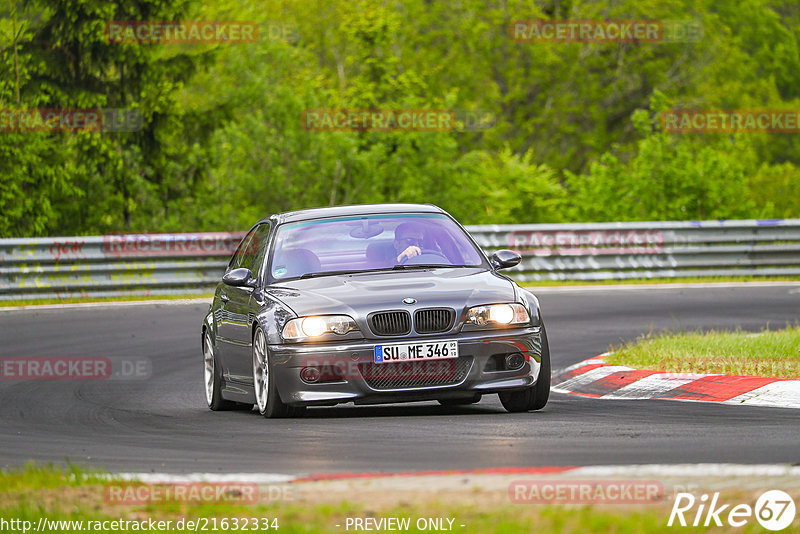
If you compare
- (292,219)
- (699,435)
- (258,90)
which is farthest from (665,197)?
(699,435)

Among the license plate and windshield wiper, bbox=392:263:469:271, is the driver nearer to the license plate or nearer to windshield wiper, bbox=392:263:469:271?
windshield wiper, bbox=392:263:469:271

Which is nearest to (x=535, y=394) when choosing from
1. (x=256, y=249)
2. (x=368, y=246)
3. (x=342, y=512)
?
(x=368, y=246)

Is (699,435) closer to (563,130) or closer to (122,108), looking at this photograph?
(122,108)

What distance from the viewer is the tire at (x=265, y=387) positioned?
9641mm

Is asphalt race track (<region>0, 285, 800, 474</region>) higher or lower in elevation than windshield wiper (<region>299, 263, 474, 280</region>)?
lower

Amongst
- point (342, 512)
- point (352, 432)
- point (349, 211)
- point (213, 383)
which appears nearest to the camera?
point (342, 512)

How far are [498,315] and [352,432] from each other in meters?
1.49

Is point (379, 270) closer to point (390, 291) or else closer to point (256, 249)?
point (390, 291)

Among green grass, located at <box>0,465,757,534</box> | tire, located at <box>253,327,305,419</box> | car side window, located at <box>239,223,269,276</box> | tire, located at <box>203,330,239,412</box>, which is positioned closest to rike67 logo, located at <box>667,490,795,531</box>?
green grass, located at <box>0,465,757,534</box>

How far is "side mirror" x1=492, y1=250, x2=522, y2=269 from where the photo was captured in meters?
10.7

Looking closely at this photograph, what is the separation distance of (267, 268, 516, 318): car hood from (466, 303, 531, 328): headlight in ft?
0.15

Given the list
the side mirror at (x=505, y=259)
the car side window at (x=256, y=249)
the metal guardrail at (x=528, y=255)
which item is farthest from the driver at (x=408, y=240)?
the metal guardrail at (x=528, y=255)

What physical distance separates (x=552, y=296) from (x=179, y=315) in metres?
5.54

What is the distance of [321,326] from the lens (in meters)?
9.41
